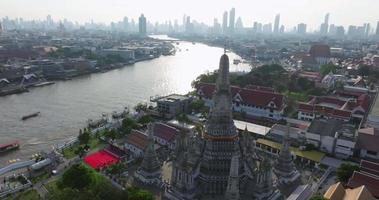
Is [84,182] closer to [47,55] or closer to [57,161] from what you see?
[57,161]

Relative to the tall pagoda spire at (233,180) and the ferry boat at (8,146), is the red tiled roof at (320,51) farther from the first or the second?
the tall pagoda spire at (233,180)

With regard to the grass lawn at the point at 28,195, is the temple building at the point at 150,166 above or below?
above

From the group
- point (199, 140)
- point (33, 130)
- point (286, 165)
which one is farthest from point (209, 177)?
point (33, 130)

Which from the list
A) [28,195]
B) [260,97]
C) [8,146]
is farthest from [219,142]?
[8,146]

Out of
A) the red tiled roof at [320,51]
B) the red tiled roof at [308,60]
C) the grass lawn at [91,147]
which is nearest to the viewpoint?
the grass lawn at [91,147]

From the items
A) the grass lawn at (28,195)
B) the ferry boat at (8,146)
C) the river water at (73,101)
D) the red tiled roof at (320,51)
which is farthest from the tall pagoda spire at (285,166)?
the red tiled roof at (320,51)

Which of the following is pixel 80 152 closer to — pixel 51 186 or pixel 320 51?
pixel 51 186
